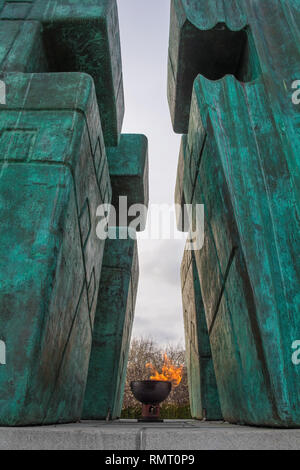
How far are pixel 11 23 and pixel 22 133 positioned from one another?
1522mm

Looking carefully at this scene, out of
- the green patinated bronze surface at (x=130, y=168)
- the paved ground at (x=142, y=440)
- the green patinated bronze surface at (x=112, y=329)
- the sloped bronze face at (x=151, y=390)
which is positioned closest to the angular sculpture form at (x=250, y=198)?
the paved ground at (x=142, y=440)

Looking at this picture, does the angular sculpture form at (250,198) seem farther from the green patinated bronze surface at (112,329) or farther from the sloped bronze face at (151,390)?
the green patinated bronze surface at (112,329)

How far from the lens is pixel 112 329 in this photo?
4.04 meters

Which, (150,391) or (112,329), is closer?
(150,391)

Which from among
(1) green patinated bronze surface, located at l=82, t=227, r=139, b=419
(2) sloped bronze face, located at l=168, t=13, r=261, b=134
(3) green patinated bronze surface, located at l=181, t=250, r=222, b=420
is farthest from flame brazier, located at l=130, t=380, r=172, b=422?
(2) sloped bronze face, located at l=168, t=13, r=261, b=134

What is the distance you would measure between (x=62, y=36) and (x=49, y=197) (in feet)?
6.47

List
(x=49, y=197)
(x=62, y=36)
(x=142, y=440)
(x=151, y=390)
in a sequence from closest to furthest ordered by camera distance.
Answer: (x=142, y=440)
(x=49, y=197)
(x=62, y=36)
(x=151, y=390)

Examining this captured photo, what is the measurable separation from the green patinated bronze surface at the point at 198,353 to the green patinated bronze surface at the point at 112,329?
2.63ft

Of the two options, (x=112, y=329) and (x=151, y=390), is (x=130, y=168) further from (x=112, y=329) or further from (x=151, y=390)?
(x=151, y=390)

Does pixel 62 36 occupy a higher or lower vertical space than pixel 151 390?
higher

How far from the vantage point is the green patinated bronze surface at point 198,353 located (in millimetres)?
3668

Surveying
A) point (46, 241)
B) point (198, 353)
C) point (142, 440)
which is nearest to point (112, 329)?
point (198, 353)

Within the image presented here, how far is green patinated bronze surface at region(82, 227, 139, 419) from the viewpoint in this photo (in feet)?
12.0

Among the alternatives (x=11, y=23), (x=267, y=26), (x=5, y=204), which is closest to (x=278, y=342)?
(x=5, y=204)
